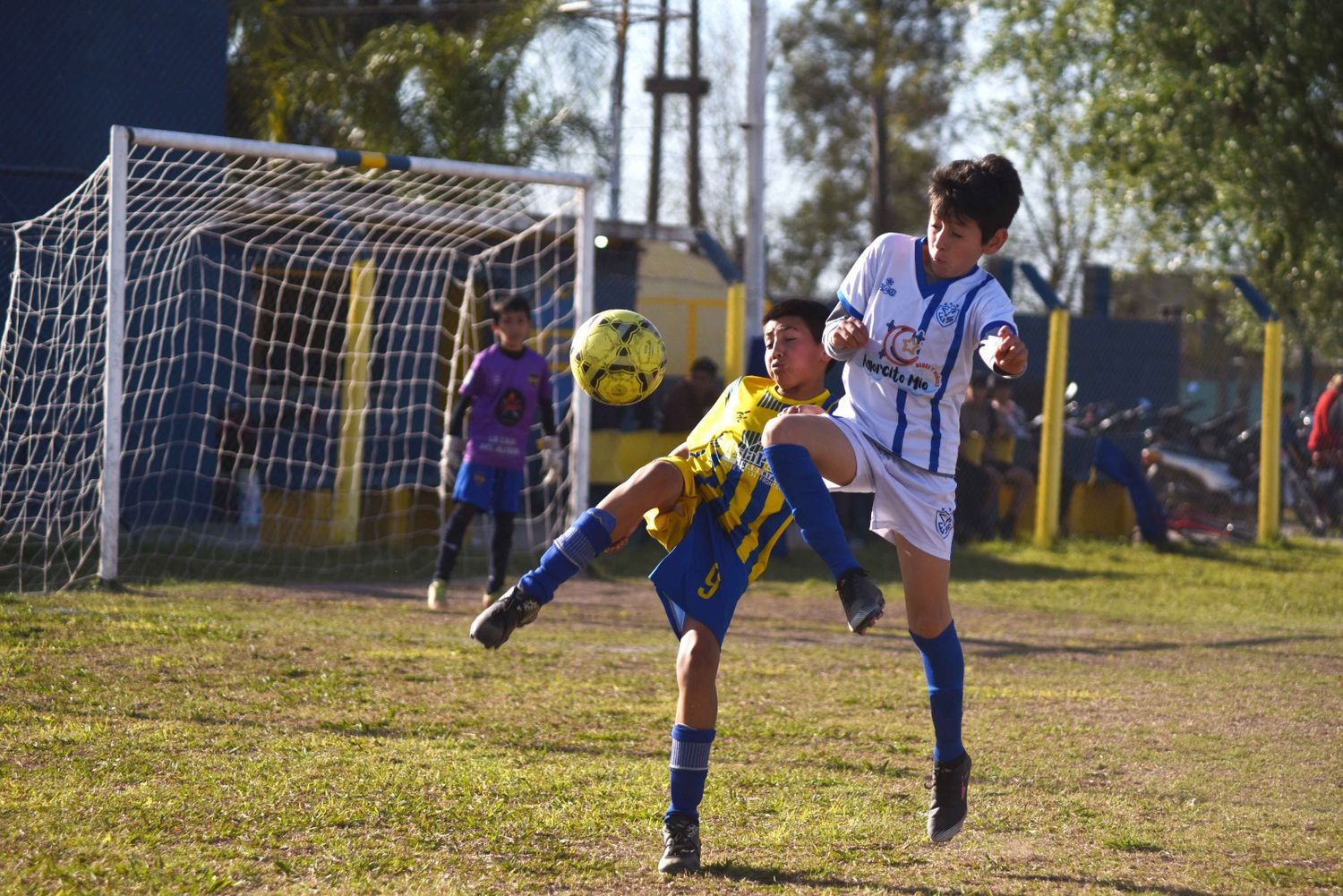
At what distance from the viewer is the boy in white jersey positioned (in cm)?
420

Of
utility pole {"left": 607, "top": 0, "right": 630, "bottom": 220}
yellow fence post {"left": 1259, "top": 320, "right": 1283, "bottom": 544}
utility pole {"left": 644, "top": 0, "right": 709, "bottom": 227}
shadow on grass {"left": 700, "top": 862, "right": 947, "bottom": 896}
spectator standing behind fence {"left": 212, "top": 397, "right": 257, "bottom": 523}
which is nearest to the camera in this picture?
shadow on grass {"left": 700, "top": 862, "right": 947, "bottom": 896}

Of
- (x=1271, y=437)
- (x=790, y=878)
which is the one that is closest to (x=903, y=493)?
(x=790, y=878)

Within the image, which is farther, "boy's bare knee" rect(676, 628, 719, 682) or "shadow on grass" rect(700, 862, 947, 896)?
"boy's bare knee" rect(676, 628, 719, 682)

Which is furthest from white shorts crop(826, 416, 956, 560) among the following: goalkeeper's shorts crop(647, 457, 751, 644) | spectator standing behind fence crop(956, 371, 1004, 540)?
spectator standing behind fence crop(956, 371, 1004, 540)

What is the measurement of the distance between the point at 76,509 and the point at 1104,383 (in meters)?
13.9

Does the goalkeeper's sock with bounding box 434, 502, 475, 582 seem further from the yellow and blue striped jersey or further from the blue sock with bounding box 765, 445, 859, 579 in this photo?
the blue sock with bounding box 765, 445, 859, 579

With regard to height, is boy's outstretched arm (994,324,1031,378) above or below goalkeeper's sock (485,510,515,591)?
above

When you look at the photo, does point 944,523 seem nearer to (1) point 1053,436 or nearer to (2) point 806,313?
(2) point 806,313

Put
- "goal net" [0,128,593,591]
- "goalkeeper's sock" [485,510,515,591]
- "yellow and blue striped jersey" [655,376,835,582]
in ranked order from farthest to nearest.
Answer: "goal net" [0,128,593,591], "goalkeeper's sock" [485,510,515,591], "yellow and blue striped jersey" [655,376,835,582]

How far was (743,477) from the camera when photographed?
4.13 meters

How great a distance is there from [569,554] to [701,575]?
0.37 metres

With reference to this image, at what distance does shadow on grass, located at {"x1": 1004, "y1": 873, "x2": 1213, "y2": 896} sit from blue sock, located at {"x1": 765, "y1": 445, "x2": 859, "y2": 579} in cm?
96

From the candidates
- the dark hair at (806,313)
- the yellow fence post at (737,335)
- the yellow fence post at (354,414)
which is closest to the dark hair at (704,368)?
the yellow fence post at (737,335)

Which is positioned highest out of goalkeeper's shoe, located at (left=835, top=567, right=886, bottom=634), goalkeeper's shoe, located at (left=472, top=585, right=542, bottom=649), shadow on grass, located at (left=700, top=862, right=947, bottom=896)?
goalkeeper's shoe, located at (left=835, top=567, right=886, bottom=634)
